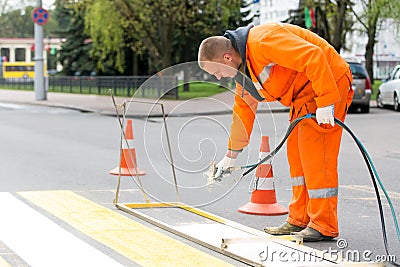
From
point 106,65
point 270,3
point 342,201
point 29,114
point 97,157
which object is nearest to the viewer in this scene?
point 342,201

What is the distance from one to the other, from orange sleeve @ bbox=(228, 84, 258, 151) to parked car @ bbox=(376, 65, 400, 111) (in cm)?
2074

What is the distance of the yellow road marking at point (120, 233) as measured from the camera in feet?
19.5

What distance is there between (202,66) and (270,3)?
368ft

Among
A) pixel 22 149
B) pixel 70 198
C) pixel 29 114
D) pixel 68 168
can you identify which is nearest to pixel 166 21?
pixel 29 114

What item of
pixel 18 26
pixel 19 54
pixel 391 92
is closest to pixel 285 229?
pixel 391 92

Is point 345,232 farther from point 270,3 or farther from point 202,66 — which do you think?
point 270,3

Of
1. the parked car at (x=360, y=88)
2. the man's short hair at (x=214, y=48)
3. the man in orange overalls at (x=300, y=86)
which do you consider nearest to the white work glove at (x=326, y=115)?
the man in orange overalls at (x=300, y=86)

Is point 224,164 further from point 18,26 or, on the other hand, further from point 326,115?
point 18,26

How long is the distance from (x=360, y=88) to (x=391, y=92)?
2394 millimetres

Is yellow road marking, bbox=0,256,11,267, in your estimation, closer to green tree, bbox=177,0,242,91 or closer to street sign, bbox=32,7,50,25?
street sign, bbox=32,7,50,25

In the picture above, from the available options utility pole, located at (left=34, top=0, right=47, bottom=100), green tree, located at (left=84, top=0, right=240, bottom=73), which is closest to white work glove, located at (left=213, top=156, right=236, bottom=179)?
utility pole, located at (left=34, top=0, right=47, bottom=100)

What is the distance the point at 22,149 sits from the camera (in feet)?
45.7

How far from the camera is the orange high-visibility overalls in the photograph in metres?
5.95

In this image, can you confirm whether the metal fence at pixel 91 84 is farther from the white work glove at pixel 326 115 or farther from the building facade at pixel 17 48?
the building facade at pixel 17 48
